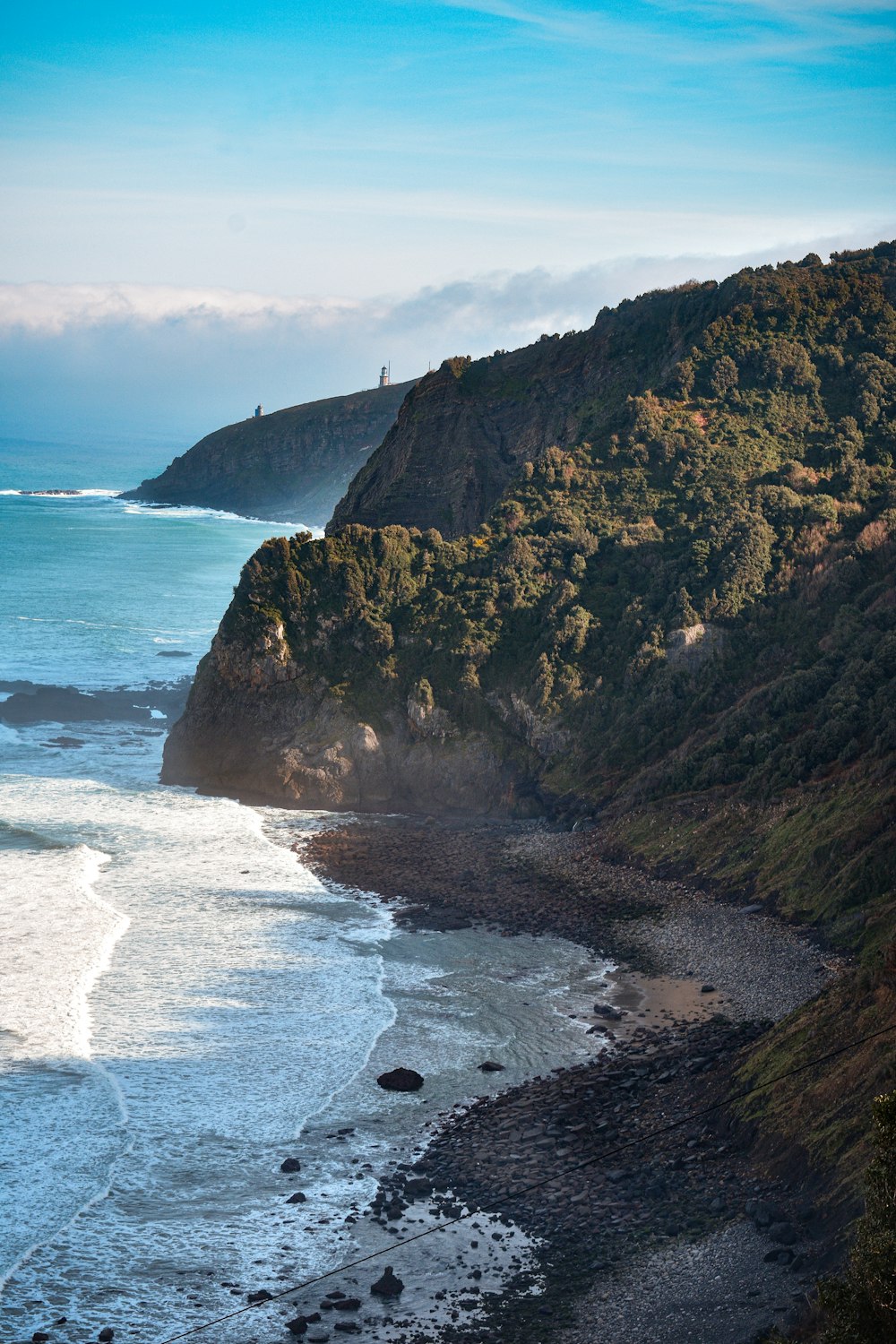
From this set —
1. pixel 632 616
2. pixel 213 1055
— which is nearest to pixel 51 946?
pixel 213 1055

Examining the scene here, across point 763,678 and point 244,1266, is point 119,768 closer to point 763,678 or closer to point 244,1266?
point 763,678

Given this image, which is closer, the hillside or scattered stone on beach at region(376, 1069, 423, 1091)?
scattered stone on beach at region(376, 1069, 423, 1091)

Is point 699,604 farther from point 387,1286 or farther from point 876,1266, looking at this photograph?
point 876,1266

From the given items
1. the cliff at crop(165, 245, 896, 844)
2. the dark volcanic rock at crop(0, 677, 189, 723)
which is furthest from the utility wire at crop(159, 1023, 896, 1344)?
the dark volcanic rock at crop(0, 677, 189, 723)

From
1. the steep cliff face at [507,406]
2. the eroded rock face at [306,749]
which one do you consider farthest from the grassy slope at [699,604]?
the eroded rock face at [306,749]

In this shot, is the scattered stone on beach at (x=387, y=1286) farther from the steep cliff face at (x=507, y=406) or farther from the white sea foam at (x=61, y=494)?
the white sea foam at (x=61, y=494)

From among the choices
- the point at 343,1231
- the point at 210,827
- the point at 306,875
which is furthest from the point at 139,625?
the point at 343,1231

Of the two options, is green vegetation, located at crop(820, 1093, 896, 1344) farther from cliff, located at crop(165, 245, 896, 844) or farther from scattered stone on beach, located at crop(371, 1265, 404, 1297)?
cliff, located at crop(165, 245, 896, 844)
